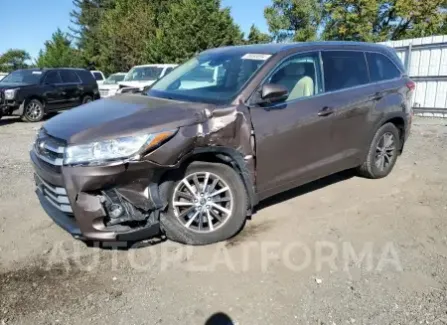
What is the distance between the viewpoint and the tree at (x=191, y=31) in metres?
25.8

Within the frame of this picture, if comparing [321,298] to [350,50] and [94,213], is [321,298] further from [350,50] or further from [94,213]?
[350,50]

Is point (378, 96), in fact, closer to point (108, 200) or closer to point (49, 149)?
point (108, 200)

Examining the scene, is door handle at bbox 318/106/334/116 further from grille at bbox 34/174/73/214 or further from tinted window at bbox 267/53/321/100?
grille at bbox 34/174/73/214

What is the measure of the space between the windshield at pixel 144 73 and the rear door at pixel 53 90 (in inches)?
90.1

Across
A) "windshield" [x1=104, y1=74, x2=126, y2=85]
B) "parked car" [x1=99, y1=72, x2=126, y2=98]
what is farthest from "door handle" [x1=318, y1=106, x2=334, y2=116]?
"windshield" [x1=104, y1=74, x2=126, y2=85]

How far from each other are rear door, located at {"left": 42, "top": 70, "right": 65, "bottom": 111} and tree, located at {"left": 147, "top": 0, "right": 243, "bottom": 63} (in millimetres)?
13167

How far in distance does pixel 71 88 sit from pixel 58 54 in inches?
1639

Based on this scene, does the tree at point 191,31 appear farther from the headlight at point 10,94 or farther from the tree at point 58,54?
the tree at point 58,54

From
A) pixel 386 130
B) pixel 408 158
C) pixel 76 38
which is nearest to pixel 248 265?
pixel 386 130

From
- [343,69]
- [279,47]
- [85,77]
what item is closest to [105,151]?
[279,47]

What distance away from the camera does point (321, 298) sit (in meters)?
2.81

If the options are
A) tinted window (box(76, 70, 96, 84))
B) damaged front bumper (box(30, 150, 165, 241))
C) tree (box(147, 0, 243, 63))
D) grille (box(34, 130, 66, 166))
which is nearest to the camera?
damaged front bumper (box(30, 150, 165, 241))

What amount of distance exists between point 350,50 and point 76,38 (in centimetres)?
5579

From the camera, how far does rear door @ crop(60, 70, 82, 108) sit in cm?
1360
